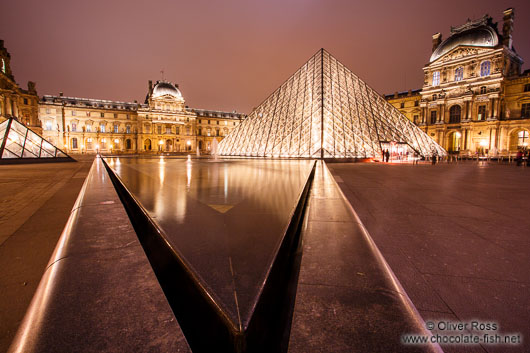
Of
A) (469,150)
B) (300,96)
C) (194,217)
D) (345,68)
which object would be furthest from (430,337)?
(469,150)

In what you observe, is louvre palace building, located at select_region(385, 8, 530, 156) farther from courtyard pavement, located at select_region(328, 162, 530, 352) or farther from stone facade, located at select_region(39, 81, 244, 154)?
stone facade, located at select_region(39, 81, 244, 154)

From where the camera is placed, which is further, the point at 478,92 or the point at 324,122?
the point at 478,92

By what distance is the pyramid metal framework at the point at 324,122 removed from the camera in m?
16.9

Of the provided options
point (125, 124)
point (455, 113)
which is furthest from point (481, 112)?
point (125, 124)

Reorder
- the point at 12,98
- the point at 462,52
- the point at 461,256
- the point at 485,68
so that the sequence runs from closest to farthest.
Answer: the point at 461,256 → the point at 12,98 → the point at 485,68 → the point at 462,52

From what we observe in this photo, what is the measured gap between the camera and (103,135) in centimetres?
4656

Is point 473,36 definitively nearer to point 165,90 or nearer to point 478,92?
point 478,92

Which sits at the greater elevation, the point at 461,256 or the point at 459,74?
the point at 459,74

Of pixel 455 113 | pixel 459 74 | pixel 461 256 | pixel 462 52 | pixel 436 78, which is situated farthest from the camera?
pixel 436 78

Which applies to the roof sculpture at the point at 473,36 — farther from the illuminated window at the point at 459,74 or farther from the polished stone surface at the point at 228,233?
the polished stone surface at the point at 228,233

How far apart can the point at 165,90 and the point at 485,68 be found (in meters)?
50.0

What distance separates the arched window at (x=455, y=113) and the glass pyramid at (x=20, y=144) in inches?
1650

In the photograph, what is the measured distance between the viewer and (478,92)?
3008 centimetres

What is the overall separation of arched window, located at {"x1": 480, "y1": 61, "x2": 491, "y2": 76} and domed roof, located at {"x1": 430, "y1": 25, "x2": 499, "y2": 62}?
1.85 metres
